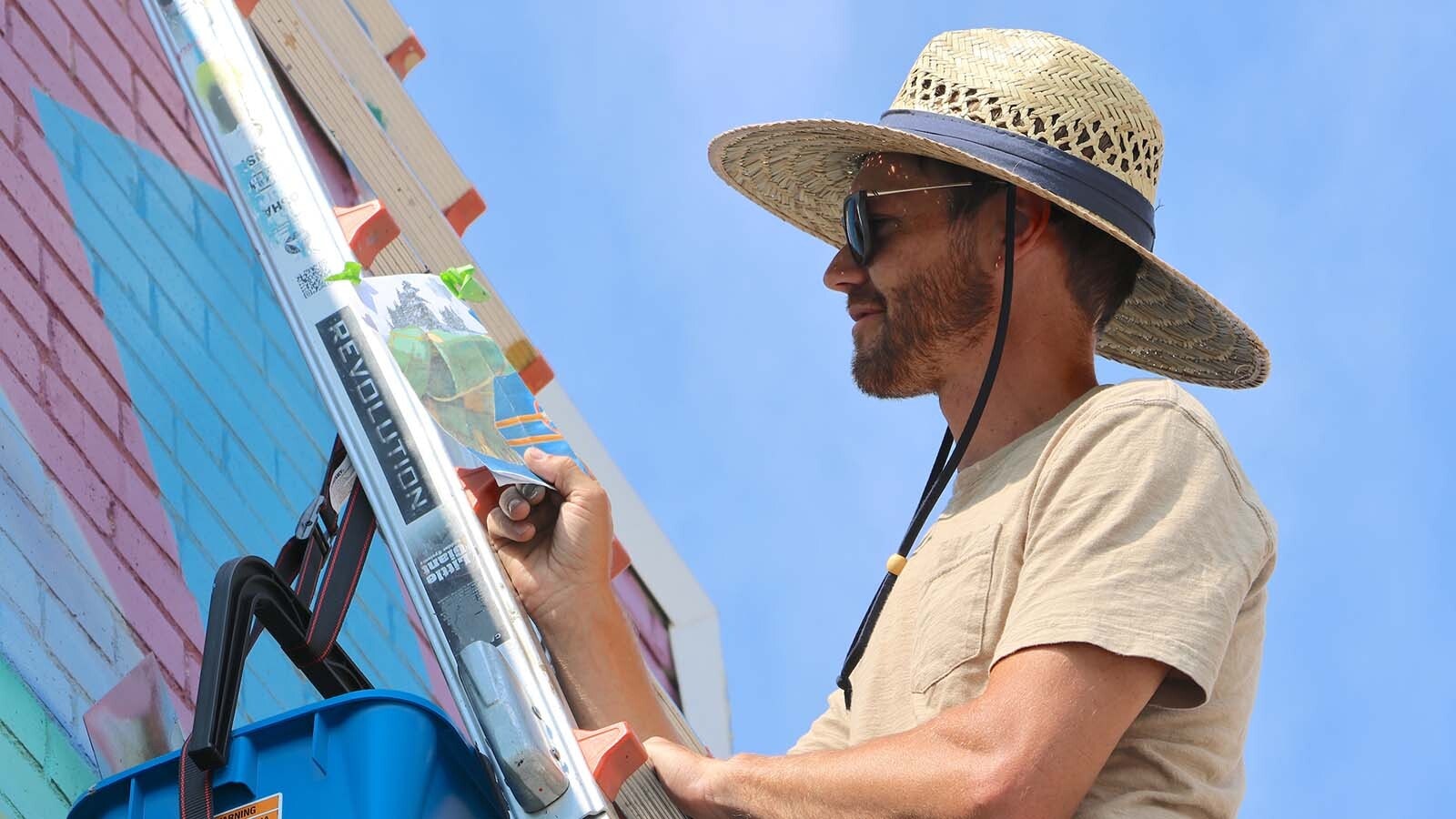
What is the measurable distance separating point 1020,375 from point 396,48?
3.58 m

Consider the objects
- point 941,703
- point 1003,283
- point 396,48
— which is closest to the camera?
point 941,703

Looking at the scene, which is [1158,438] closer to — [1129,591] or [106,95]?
[1129,591]

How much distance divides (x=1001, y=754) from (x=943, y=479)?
65 centimetres

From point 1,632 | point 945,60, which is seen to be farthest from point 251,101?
point 945,60

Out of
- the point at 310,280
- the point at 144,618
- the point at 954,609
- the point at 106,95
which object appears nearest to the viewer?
the point at 954,609

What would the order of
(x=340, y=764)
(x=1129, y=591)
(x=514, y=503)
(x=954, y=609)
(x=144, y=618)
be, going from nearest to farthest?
(x=340, y=764) → (x=1129, y=591) → (x=954, y=609) → (x=514, y=503) → (x=144, y=618)

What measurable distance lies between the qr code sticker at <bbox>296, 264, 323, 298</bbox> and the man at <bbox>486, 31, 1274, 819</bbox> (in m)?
0.39

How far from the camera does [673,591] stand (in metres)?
6.33

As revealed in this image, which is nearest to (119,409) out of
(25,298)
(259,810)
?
(25,298)

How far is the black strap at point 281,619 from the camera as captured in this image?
6.30 ft

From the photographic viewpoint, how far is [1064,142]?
8.71 ft

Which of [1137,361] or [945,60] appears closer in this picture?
[945,60]

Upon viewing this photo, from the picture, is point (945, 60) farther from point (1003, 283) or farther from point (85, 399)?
point (85, 399)

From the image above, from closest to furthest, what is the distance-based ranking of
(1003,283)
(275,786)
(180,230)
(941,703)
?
(275,786) → (941,703) → (1003,283) → (180,230)
